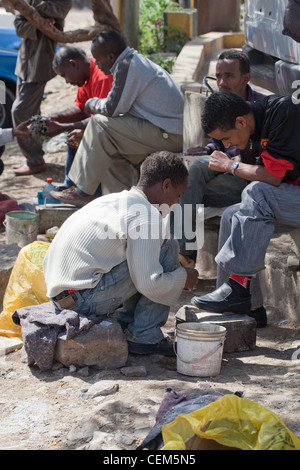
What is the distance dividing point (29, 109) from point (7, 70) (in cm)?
186

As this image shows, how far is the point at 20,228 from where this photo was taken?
5.95 m

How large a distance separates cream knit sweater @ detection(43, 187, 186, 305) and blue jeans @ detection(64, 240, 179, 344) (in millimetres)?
62

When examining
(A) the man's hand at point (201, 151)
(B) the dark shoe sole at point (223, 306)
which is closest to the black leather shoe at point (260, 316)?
(B) the dark shoe sole at point (223, 306)

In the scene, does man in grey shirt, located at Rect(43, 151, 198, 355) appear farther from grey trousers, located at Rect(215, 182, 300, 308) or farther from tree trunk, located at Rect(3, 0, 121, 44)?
tree trunk, located at Rect(3, 0, 121, 44)

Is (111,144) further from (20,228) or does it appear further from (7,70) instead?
(7,70)

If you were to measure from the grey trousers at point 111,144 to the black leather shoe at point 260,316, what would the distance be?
2.13 m

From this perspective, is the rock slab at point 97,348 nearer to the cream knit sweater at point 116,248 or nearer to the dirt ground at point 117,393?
the dirt ground at point 117,393

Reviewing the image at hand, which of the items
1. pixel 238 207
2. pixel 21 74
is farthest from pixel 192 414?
pixel 21 74

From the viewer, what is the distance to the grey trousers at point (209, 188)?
502 cm

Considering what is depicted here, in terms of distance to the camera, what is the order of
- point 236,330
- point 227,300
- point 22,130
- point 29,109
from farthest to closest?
point 29,109 → point 22,130 → point 227,300 → point 236,330

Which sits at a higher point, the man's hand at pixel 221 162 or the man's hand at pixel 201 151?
the man's hand at pixel 221 162

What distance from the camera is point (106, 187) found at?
6523 mm

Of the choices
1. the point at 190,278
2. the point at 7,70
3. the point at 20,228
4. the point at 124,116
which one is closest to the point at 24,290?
the point at 190,278
